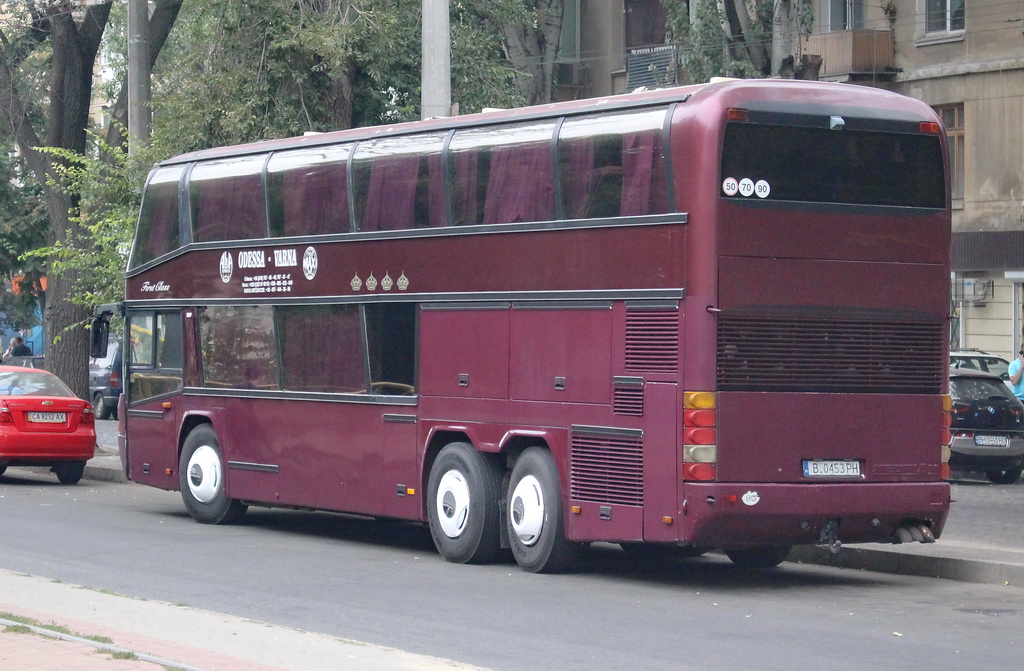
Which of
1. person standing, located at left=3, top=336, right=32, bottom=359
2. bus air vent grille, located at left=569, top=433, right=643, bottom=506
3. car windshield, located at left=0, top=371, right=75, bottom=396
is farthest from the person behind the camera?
person standing, located at left=3, top=336, right=32, bottom=359

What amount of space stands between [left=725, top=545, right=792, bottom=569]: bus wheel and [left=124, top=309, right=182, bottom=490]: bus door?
6844mm

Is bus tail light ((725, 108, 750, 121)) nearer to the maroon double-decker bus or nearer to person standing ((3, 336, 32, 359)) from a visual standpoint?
the maroon double-decker bus

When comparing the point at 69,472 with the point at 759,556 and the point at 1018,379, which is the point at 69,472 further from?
the point at 1018,379

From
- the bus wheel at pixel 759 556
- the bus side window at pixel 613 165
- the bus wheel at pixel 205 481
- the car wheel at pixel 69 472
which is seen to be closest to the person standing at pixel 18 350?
the car wheel at pixel 69 472

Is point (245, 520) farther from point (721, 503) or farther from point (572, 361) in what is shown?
point (721, 503)

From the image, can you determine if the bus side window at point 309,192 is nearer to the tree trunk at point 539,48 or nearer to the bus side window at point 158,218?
the bus side window at point 158,218

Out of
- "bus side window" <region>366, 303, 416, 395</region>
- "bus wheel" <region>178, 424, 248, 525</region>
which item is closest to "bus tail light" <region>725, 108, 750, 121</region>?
"bus side window" <region>366, 303, 416, 395</region>

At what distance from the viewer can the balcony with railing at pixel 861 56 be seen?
116 ft

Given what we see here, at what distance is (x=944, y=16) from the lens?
34.6m

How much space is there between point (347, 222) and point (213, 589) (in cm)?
433

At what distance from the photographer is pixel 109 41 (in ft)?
176

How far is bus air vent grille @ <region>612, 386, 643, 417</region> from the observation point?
471 inches

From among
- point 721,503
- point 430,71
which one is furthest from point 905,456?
point 430,71

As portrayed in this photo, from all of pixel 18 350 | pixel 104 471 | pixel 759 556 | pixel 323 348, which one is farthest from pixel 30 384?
pixel 18 350
